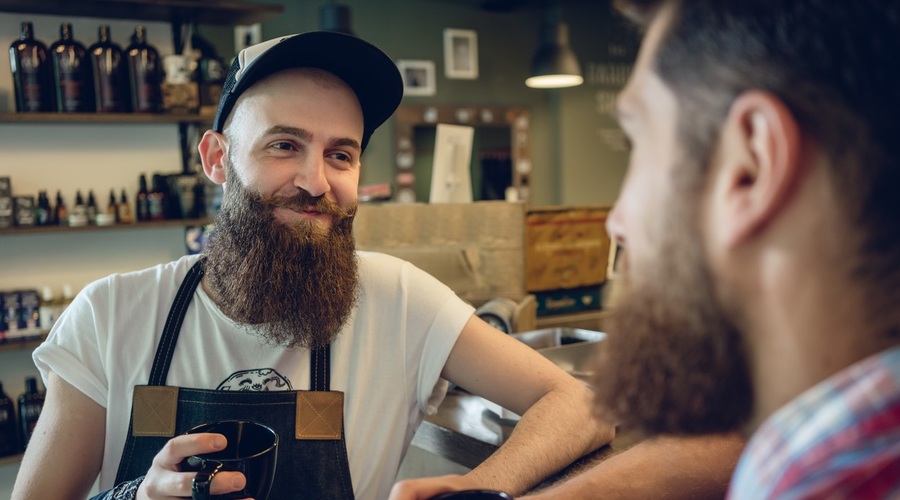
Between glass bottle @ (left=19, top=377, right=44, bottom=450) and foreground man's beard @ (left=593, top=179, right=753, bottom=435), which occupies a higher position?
foreground man's beard @ (left=593, top=179, right=753, bottom=435)

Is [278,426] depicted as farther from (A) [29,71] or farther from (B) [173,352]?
(A) [29,71]

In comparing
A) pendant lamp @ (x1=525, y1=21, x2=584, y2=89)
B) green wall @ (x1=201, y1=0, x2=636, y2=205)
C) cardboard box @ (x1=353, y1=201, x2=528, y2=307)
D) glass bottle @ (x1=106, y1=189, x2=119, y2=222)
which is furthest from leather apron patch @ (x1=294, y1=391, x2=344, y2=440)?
green wall @ (x1=201, y1=0, x2=636, y2=205)

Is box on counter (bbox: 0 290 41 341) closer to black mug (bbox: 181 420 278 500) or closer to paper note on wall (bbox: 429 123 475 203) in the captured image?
paper note on wall (bbox: 429 123 475 203)

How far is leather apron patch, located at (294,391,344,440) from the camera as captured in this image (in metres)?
1.31

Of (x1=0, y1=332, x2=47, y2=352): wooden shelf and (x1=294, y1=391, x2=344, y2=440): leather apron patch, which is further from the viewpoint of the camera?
(x1=0, y1=332, x2=47, y2=352): wooden shelf

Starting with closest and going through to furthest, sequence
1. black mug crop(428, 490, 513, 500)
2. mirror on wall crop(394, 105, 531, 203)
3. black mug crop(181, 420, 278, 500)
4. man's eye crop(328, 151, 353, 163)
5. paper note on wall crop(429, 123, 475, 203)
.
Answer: black mug crop(428, 490, 513, 500) → black mug crop(181, 420, 278, 500) → man's eye crop(328, 151, 353, 163) → paper note on wall crop(429, 123, 475, 203) → mirror on wall crop(394, 105, 531, 203)

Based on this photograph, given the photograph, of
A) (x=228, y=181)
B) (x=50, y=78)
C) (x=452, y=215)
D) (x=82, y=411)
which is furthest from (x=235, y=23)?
(x=82, y=411)

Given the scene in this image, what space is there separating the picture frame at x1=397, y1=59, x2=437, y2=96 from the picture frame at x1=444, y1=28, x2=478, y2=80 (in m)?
0.19

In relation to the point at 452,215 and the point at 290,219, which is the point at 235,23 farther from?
the point at 290,219

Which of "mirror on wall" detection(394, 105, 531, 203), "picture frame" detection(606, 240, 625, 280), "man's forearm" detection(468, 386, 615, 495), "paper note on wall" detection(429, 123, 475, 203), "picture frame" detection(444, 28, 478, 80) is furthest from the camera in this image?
"picture frame" detection(444, 28, 478, 80)

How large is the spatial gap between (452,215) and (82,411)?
1.60 meters

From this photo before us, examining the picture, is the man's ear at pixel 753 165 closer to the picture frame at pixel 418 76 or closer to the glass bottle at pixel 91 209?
the glass bottle at pixel 91 209

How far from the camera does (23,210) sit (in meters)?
3.48

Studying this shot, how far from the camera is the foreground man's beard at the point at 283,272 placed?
4.65ft
